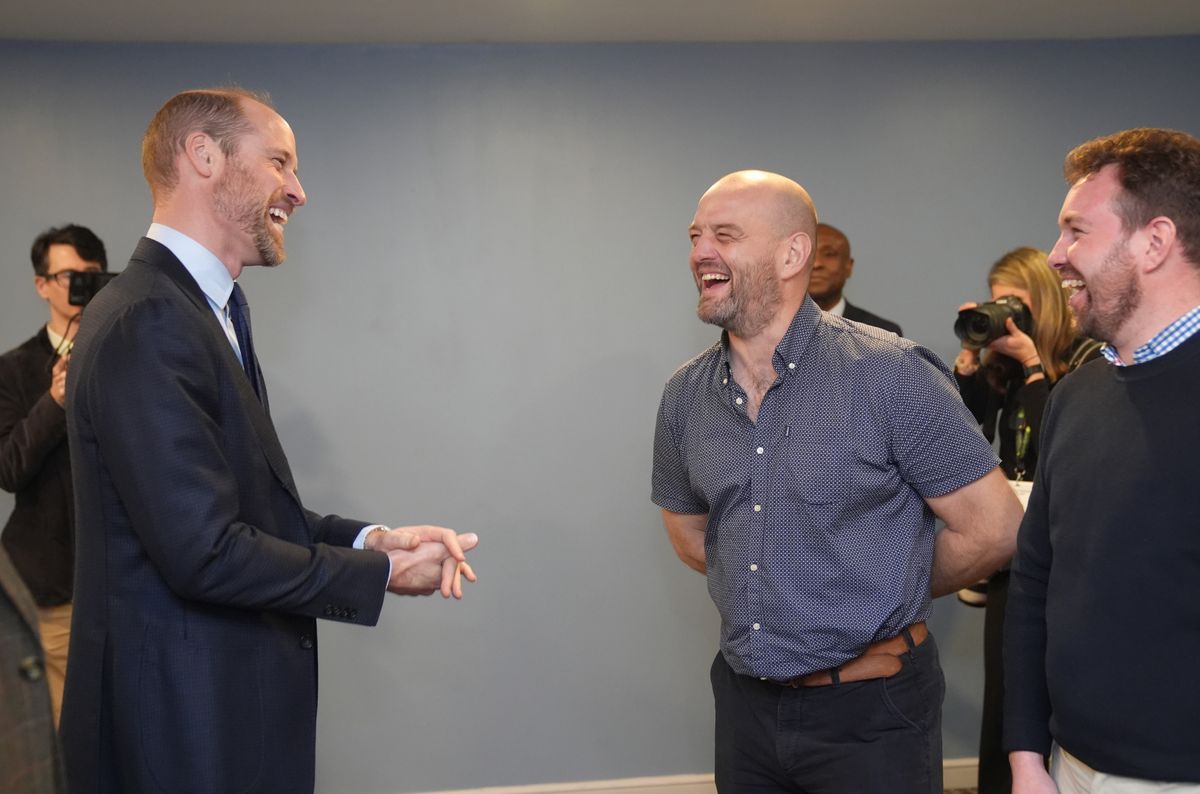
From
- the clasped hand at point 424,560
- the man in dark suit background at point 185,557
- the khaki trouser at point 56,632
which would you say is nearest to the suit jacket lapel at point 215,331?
the man in dark suit background at point 185,557

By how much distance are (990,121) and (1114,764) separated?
2.88 meters

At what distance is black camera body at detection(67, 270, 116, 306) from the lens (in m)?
2.86

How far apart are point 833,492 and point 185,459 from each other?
3.67 ft

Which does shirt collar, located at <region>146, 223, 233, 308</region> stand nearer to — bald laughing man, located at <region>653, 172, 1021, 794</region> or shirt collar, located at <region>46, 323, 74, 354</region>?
bald laughing man, located at <region>653, 172, 1021, 794</region>

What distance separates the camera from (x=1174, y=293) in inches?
62.2

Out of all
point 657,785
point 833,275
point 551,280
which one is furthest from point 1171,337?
point 657,785

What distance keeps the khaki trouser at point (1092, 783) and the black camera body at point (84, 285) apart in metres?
2.47

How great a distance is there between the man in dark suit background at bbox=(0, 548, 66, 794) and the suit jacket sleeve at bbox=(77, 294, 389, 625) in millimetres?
711

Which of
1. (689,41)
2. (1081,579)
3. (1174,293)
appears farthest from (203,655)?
(689,41)

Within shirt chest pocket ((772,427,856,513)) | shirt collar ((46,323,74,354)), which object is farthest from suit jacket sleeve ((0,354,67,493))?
shirt chest pocket ((772,427,856,513))

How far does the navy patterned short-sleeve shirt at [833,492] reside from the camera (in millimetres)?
1988

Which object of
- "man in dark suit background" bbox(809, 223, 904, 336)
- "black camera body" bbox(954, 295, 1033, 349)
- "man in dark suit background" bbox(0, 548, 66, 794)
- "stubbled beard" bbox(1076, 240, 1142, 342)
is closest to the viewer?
"man in dark suit background" bbox(0, 548, 66, 794)

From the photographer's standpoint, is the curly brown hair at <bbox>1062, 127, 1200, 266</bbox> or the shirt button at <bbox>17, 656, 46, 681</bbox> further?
the curly brown hair at <bbox>1062, 127, 1200, 266</bbox>

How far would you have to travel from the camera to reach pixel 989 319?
2957 mm
